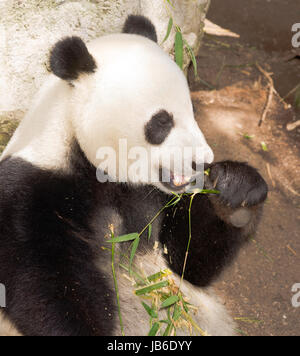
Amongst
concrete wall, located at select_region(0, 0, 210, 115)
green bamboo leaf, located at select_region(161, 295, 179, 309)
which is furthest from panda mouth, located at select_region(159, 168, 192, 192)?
concrete wall, located at select_region(0, 0, 210, 115)

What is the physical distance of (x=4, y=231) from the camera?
6.58 feet

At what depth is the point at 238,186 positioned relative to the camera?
93.7 inches

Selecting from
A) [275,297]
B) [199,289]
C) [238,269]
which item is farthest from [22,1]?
[275,297]

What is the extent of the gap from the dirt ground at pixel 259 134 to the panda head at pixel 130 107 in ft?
4.43

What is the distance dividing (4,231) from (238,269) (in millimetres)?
1963

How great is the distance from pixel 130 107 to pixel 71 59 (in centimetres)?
35

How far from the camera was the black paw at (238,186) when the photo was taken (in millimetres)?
2373

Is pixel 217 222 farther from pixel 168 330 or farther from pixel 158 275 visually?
pixel 168 330

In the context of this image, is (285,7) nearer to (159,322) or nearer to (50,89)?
(50,89)

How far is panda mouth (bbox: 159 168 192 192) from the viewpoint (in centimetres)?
218

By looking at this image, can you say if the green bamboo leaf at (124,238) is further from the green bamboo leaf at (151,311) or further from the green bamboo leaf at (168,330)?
Result: the green bamboo leaf at (168,330)

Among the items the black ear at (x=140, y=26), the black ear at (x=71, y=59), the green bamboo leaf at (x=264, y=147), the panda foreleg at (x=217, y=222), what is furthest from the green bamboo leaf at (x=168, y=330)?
the green bamboo leaf at (x=264, y=147)

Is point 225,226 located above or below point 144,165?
below

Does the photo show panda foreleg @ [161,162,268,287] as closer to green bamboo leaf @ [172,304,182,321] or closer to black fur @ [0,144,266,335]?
black fur @ [0,144,266,335]
